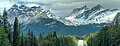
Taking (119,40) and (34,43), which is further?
(34,43)

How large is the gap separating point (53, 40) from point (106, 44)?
140 feet

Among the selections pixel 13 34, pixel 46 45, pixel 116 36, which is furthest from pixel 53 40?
pixel 13 34

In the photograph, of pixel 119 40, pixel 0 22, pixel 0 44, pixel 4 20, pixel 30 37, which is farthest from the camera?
pixel 30 37

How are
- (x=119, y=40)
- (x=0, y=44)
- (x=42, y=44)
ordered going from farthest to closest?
(x=42, y=44) < (x=119, y=40) < (x=0, y=44)

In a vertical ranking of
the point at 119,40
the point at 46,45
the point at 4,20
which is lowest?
the point at 46,45

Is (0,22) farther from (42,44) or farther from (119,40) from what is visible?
(42,44)

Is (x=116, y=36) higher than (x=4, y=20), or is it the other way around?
(x=4, y=20)

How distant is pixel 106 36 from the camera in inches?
5773

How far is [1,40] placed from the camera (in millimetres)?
70688

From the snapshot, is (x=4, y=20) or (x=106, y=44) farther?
(x=106, y=44)

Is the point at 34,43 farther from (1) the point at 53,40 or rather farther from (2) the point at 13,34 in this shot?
(2) the point at 13,34

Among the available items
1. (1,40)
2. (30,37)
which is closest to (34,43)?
(30,37)

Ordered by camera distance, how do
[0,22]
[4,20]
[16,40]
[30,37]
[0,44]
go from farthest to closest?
1. [30,37]
2. [16,40]
3. [4,20]
4. [0,22]
5. [0,44]

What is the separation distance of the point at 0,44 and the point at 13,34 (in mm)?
20535
